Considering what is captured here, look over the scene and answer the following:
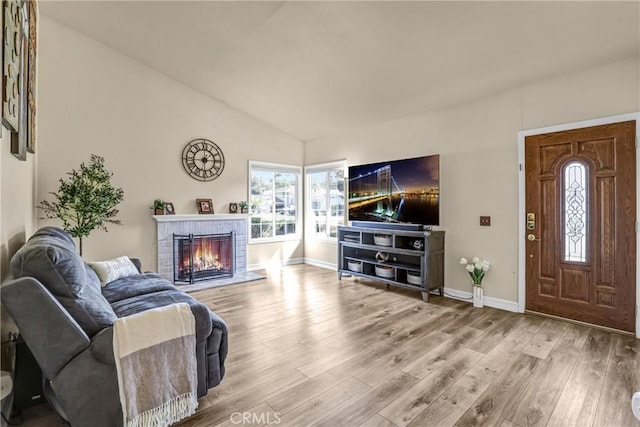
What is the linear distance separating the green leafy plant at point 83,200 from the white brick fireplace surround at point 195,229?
2.41 ft

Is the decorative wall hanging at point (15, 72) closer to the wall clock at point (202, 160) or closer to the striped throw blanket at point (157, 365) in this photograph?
the striped throw blanket at point (157, 365)

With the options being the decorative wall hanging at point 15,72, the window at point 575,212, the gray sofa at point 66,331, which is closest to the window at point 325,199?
the window at point 575,212

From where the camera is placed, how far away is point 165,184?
16.2 ft

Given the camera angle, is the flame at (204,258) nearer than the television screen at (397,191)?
No

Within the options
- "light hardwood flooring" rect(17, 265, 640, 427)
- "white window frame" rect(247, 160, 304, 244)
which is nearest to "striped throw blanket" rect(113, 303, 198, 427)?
"light hardwood flooring" rect(17, 265, 640, 427)

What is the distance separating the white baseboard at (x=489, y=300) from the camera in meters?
3.63

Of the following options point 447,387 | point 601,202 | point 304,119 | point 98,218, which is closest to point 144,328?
point 447,387

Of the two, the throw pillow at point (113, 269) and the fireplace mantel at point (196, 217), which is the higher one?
the fireplace mantel at point (196, 217)

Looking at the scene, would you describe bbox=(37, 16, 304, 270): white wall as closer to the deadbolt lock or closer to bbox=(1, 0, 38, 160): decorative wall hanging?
bbox=(1, 0, 38, 160): decorative wall hanging

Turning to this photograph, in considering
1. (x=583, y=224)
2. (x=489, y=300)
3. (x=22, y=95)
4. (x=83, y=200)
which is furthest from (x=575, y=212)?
(x=83, y=200)

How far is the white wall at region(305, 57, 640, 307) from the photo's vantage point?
10.0 ft

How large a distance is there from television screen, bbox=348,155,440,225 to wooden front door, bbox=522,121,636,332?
1.06 m

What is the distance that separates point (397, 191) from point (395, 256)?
1027 mm

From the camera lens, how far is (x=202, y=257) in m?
5.17
